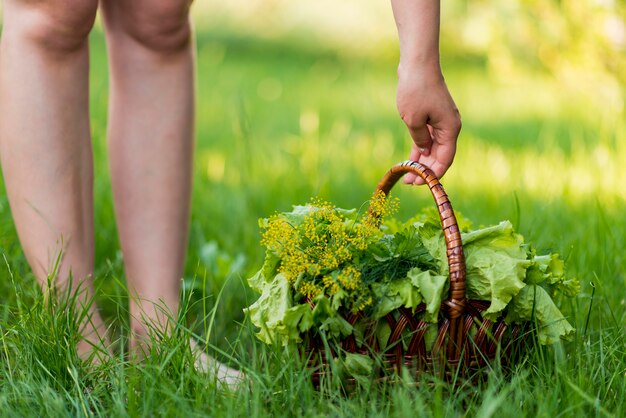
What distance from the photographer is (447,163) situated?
1488mm

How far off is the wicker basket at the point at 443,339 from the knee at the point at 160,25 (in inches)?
26.2

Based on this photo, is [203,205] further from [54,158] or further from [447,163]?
[447,163]

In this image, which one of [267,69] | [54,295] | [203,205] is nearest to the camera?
[54,295]

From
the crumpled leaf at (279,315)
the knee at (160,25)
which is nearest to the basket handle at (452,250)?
the crumpled leaf at (279,315)

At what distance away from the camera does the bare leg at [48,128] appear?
1565 millimetres

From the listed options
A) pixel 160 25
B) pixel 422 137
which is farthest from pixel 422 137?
pixel 160 25

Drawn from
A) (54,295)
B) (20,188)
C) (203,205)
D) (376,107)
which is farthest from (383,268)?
(376,107)

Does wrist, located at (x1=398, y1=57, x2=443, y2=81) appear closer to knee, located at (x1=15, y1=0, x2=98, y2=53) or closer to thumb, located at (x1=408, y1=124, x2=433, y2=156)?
thumb, located at (x1=408, y1=124, x2=433, y2=156)

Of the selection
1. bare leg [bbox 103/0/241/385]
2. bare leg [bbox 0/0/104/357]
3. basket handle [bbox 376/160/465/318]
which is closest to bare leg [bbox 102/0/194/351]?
bare leg [bbox 103/0/241/385]

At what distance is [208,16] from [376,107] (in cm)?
527

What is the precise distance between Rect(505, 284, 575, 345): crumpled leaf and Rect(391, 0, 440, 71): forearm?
40cm

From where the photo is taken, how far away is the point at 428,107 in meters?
1.39

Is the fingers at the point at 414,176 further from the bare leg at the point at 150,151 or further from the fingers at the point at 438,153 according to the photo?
the bare leg at the point at 150,151

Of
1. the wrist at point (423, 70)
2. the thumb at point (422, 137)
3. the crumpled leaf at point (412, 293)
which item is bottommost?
the crumpled leaf at point (412, 293)
